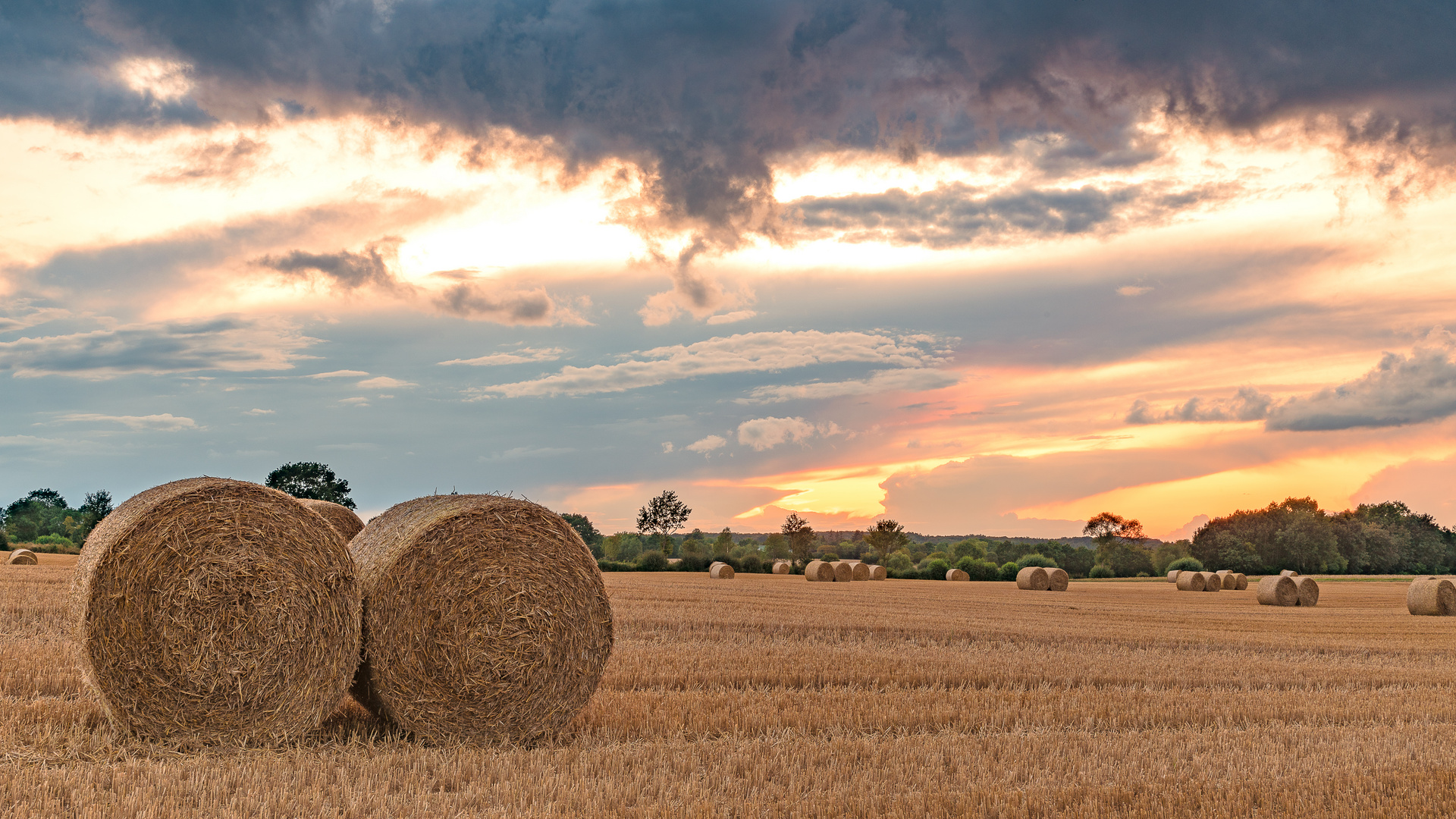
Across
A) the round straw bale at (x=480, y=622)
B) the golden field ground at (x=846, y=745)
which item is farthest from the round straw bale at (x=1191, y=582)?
the round straw bale at (x=480, y=622)

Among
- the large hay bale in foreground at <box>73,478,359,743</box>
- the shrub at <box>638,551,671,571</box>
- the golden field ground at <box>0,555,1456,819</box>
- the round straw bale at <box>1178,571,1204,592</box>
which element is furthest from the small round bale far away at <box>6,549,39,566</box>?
the round straw bale at <box>1178,571,1204,592</box>

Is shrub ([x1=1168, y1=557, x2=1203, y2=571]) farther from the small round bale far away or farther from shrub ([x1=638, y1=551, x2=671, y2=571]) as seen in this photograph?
the small round bale far away

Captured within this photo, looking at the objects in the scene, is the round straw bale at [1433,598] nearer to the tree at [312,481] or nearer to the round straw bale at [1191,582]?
the round straw bale at [1191,582]

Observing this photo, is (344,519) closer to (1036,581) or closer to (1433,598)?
(1433,598)

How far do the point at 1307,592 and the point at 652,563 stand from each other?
3318cm

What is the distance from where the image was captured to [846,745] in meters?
7.57

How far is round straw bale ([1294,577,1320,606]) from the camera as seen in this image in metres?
31.0

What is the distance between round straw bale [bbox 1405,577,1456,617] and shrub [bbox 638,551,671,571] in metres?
35.6

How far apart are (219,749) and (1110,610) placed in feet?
75.3

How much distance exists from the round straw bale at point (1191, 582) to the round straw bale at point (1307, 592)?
386 inches

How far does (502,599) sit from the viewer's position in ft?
27.1

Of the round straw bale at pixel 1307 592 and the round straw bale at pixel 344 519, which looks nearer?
the round straw bale at pixel 344 519

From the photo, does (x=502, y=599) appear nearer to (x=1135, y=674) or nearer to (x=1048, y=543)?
(x=1135, y=674)

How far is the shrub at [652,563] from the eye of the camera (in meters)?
55.2
